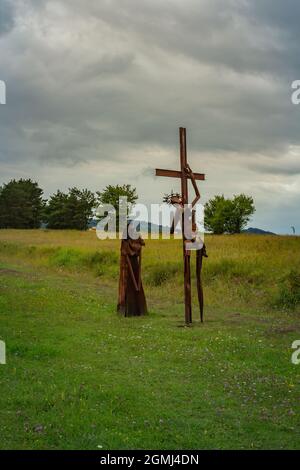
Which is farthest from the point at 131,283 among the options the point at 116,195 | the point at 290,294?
the point at 116,195

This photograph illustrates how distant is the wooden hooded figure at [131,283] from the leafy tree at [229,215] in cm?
7479

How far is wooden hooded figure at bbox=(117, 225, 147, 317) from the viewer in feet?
57.7

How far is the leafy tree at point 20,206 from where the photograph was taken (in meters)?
98.8

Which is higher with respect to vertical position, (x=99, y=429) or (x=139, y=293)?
(x=139, y=293)

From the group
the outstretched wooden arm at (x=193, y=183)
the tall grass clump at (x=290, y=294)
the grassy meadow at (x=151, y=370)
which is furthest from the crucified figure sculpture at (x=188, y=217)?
the tall grass clump at (x=290, y=294)

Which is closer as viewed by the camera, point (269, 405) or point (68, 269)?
point (269, 405)

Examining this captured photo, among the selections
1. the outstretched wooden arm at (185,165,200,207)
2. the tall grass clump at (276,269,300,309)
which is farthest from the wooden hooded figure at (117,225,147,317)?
the tall grass clump at (276,269,300,309)

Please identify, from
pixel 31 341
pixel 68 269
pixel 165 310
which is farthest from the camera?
pixel 68 269

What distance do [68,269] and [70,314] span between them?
16465 millimetres

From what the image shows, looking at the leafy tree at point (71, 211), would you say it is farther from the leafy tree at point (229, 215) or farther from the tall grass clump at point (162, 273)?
the tall grass clump at point (162, 273)
